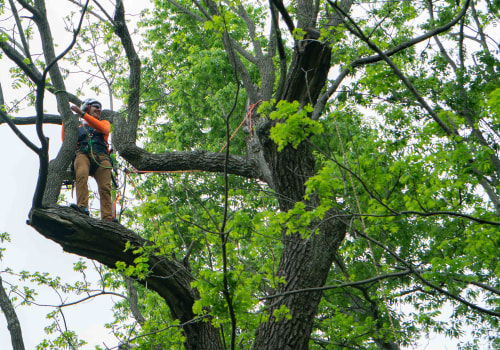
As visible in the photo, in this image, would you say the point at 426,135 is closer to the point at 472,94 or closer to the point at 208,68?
the point at 472,94

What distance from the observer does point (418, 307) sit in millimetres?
10148

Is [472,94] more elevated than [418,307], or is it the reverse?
[472,94]

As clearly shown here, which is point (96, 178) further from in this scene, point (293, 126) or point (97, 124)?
point (293, 126)

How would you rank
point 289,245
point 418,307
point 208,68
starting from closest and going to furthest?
point 289,245, point 418,307, point 208,68

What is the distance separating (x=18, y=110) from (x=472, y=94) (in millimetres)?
7269

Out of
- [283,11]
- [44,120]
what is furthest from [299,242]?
[44,120]

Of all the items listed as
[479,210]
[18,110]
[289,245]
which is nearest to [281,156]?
[289,245]

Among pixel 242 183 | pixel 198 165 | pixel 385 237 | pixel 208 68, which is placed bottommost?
pixel 198 165

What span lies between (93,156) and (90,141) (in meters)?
0.18

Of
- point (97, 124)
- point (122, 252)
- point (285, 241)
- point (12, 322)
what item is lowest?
point (12, 322)

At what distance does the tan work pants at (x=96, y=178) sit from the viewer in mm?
5230

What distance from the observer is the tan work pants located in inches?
206

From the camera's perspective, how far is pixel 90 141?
5.46 metres

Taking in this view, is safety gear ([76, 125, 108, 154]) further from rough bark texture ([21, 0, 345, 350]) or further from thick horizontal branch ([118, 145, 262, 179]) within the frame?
rough bark texture ([21, 0, 345, 350])
